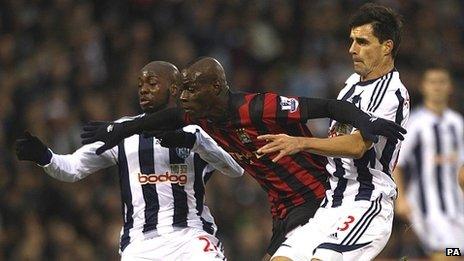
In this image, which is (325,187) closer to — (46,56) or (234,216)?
(234,216)

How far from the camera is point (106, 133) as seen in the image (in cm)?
700

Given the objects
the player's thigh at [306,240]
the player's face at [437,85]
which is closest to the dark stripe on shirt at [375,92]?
the player's thigh at [306,240]

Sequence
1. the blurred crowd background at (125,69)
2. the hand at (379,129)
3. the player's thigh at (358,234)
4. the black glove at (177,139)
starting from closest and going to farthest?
the hand at (379,129) < the player's thigh at (358,234) < the black glove at (177,139) < the blurred crowd background at (125,69)

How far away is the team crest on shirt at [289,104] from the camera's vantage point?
249 inches

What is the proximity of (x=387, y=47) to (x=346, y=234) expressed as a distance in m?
1.11

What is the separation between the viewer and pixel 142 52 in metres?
13.0

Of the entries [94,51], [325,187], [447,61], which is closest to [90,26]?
[94,51]

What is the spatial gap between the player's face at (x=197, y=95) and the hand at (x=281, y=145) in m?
0.56

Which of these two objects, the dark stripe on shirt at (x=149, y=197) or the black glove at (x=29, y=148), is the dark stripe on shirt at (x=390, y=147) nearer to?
the dark stripe on shirt at (x=149, y=197)

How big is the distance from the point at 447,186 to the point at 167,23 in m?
4.55

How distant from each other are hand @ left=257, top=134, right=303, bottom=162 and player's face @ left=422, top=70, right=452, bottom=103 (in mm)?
4432

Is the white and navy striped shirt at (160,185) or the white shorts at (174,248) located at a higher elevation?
the white and navy striped shirt at (160,185)

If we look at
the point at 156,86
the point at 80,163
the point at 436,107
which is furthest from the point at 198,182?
the point at 436,107

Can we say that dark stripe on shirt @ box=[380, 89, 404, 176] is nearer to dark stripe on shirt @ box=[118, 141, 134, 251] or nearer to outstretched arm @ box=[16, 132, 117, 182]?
dark stripe on shirt @ box=[118, 141, 134, 251]
